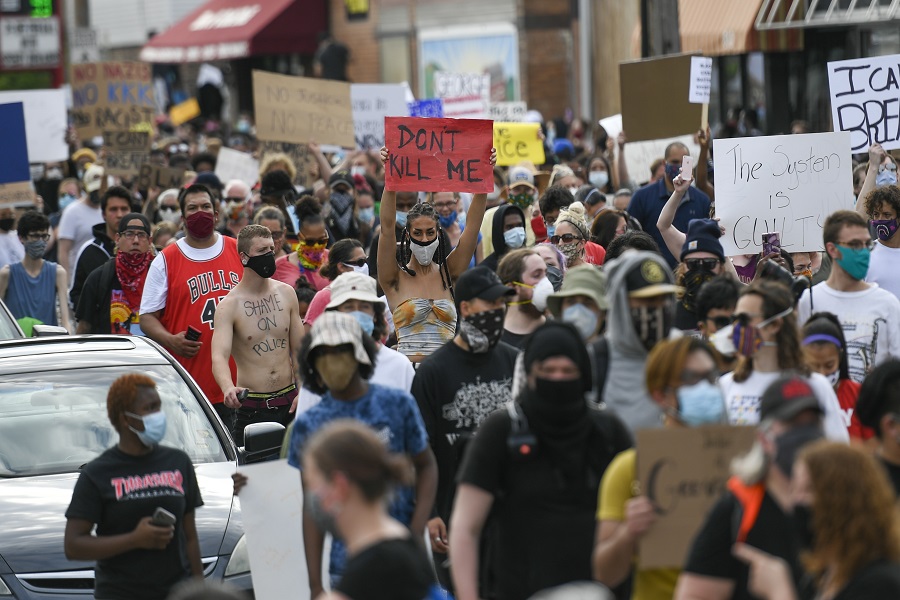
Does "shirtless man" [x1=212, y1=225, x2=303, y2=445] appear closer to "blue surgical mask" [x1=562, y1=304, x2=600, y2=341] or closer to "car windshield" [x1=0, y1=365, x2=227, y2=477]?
"car windshield" [x1=0, y1=365, x2=227, y2=477]

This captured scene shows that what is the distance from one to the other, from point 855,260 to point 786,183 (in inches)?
97.8

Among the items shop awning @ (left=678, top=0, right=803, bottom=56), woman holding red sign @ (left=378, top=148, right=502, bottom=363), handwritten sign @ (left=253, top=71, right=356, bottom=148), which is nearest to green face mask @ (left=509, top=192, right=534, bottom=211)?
woman holding red sign @ (left=378, top=148, right=502, bottom=363)

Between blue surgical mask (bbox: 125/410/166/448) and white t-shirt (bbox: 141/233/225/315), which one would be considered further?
white t-shirt (bbox: 141/233/225/315)

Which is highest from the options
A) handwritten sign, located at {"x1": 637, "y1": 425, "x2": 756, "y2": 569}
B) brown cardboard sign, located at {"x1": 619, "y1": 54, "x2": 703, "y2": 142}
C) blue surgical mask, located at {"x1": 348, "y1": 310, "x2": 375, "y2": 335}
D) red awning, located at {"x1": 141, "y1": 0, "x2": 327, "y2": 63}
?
red awning, located at {"x1": 141, "y1": 0, "x2": 327, "y2": 63}

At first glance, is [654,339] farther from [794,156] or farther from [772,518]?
[794,156]

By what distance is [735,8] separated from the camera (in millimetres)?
21828

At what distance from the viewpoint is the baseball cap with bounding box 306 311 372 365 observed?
5688mm

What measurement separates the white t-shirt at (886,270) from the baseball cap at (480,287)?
2.94m

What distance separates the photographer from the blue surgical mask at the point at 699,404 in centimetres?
446

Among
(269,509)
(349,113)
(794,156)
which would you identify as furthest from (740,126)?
(269,509)

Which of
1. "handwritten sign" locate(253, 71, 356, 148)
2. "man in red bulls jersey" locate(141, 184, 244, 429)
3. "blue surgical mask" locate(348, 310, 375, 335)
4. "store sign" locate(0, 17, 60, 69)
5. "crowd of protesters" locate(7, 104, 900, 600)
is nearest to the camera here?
"crowd of protesters" locate(7, 104, 900, 600)

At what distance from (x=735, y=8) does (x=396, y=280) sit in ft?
47.8

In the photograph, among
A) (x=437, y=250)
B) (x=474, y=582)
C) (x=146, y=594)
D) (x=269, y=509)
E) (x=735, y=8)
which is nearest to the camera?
(x=474, y=582)

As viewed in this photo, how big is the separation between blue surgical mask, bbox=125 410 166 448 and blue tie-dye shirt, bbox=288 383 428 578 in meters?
0.51
